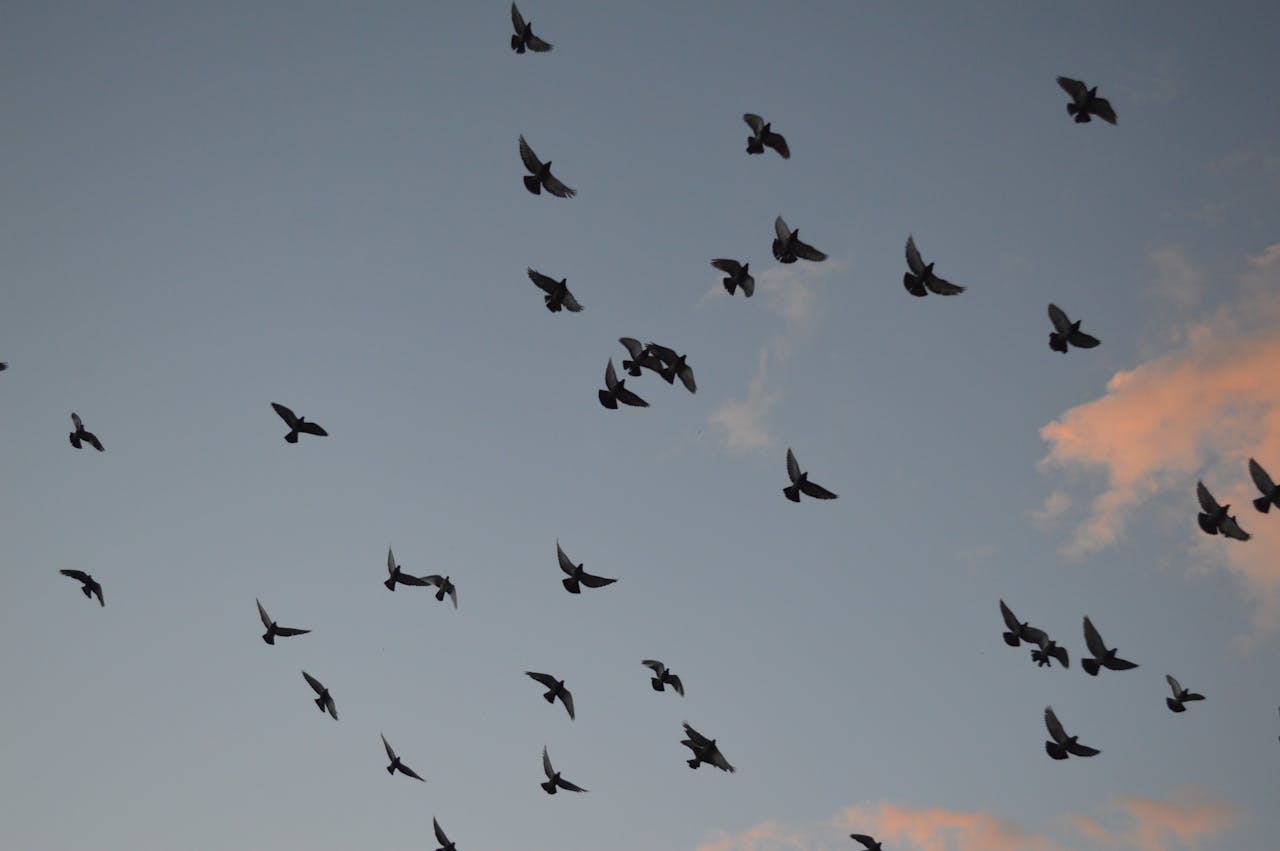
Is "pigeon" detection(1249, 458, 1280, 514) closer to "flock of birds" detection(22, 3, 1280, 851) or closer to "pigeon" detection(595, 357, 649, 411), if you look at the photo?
"flock of birds" detection(22, 3, 1280, 851)

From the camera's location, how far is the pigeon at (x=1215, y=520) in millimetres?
22500

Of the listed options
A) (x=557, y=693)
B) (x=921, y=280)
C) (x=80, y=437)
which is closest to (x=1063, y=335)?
(x=921, y=280)

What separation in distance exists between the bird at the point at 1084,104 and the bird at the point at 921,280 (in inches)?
192

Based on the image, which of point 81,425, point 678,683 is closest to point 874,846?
point 678,683

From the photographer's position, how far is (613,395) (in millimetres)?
24906

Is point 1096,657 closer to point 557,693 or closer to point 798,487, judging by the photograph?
point 798,487

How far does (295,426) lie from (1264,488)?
22836 mm

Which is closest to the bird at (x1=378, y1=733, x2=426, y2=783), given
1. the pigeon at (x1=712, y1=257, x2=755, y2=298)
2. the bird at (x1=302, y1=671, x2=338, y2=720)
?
the bird at (x1=302, y1=671, x2=338, y2=720)

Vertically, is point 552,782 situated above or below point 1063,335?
below

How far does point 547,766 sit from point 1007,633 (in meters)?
12.4

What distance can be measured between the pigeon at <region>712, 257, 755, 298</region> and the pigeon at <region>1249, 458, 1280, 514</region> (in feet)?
37.7

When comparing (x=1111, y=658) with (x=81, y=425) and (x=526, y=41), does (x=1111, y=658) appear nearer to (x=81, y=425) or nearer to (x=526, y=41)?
(x=526, y=41)

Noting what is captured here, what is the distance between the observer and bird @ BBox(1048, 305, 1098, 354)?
2400 centimetres

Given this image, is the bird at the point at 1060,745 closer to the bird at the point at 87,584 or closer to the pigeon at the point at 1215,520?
the pigeon at the point at 1215,520
